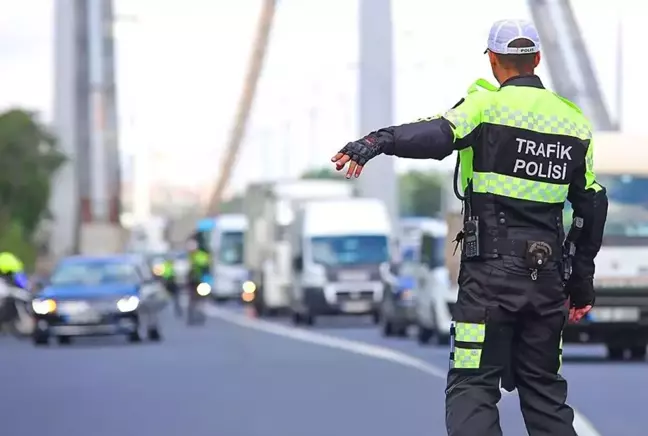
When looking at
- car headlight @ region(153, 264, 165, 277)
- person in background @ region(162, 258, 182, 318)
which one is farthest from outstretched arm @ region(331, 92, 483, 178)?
car headlight @ region(153, 264, 165, 277)

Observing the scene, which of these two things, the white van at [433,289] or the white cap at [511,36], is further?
the white van at [433,289]

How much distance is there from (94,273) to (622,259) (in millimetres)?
10634

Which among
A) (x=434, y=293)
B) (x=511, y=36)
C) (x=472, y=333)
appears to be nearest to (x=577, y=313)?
(x=472, y=333)

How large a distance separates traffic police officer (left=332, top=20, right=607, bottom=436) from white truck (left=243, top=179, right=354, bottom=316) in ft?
134

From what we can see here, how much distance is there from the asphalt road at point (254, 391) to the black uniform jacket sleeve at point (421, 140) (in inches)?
255

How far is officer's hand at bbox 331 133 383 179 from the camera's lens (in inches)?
306

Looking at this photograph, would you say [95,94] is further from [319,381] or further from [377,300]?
[319,381]

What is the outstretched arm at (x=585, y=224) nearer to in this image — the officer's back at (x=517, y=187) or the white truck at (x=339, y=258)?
the officer's back at (x=517, y=187)

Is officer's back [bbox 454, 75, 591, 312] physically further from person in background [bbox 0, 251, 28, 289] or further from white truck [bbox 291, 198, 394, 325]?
white truck [bbox 291, 198, 394, 325]

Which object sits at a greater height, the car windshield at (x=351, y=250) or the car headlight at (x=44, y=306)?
the car headlight at (x=44, y=306)

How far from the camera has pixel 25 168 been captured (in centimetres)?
8081

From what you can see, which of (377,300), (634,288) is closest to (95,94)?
(377,300)

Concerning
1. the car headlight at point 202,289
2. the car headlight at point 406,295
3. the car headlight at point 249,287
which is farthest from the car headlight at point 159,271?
the car headlight at point 406,295

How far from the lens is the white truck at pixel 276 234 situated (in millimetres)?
51219
